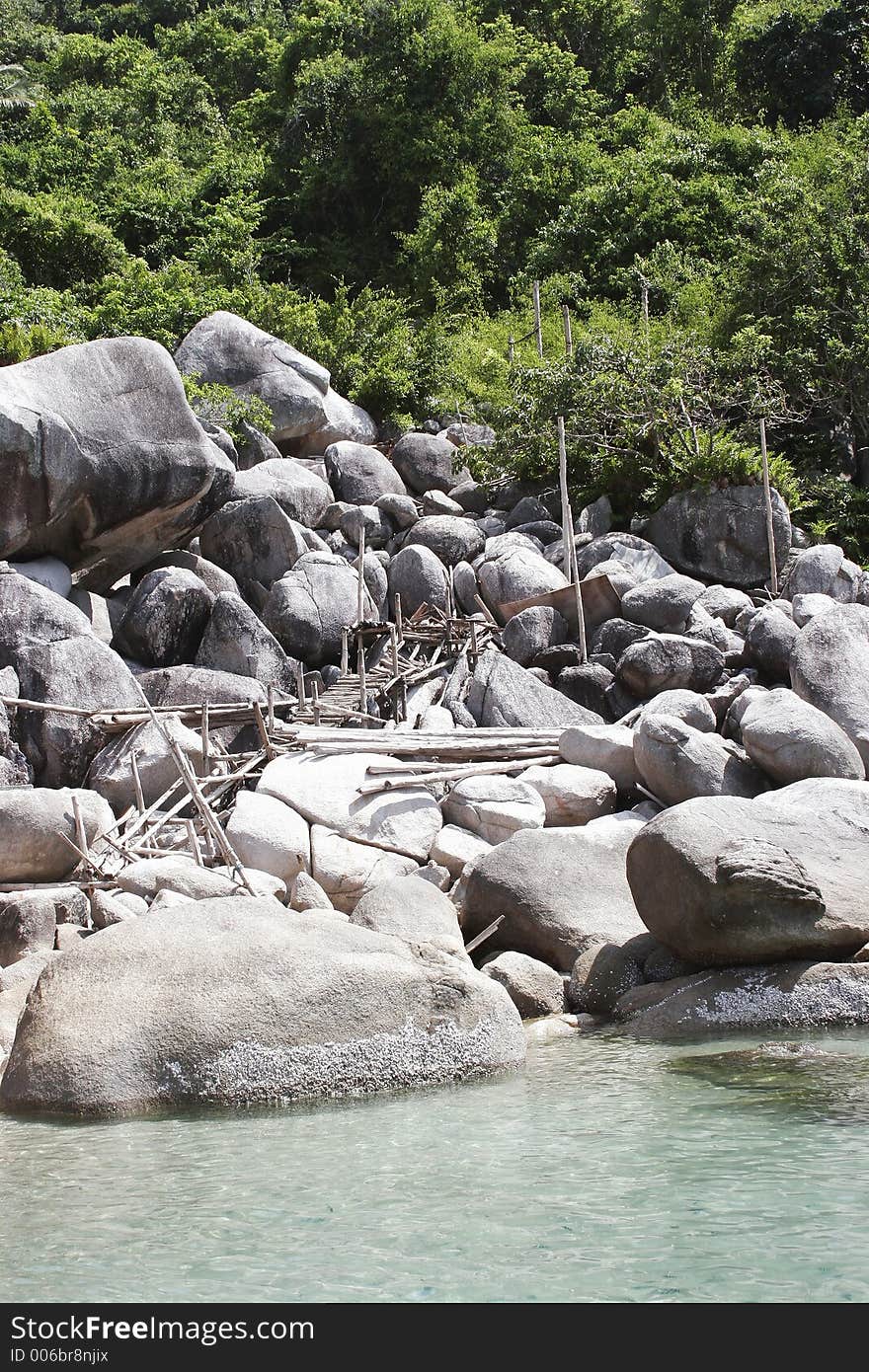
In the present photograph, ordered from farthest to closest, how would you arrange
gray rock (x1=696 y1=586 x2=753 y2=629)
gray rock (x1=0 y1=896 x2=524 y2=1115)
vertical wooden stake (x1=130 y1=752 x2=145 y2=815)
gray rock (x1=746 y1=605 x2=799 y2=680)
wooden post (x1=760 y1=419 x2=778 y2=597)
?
wooden post (x1=760 y1=419 x2=778 y2=597) < gray rock (x1=696 y1=586 x2=753 y2=629) < gray rock (x1=746 y1=605 x2=799 y2=680) < vertical wooden stake (x1=130 y1=752 x2=145 y2=815) < gray rock (x1=0 y1=896 x2=524 y2=1115)

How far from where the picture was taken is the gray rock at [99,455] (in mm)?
15422

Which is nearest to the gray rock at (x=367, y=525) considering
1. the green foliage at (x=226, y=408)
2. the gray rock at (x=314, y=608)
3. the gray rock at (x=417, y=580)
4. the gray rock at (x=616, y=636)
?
the gray rock at (x=417, y=580)

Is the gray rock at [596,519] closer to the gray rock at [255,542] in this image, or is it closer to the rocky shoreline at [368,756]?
the rocky shoreline at [368,756]

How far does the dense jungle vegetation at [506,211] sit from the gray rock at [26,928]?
11.4 meters

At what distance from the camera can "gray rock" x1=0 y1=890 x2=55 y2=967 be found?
9.95 meters

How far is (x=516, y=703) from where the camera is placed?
47.6 feet

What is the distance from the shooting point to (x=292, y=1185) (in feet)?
18.8

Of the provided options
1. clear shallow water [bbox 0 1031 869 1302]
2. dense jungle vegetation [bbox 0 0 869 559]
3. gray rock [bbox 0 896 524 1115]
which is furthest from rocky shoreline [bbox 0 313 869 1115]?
dense jungle vegetation [bbox 0 0 869 559]

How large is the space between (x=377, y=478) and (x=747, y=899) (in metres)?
13.8

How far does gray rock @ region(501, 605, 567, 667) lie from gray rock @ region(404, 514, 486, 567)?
3.04 meters

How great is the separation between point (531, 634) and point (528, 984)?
24.3 feet

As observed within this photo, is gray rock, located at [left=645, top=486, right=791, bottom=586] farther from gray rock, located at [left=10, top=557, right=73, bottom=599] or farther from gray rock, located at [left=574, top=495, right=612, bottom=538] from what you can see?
gray rock, located at [left=10, top=557, right=73, bottom=599]
